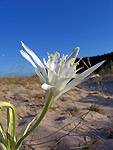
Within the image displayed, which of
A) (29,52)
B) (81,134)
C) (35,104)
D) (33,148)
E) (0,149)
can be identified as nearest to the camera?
(0,149)

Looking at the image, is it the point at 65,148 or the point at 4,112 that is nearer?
the point at 65,148

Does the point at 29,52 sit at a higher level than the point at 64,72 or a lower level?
higher

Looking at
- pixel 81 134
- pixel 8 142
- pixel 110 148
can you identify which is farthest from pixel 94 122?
pixel 8 142

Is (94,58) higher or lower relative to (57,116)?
higher

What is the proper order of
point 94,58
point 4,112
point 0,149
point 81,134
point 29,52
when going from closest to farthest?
1. point 0,149
2. point 29,52
3. point 81,134
4. point 4,112
5. point 94,58

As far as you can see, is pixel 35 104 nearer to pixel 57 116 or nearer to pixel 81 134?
pixel 57 116

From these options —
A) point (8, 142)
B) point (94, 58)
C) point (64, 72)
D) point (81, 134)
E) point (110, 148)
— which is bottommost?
point (110, 148)

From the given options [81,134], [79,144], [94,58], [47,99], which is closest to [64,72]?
[47,99]

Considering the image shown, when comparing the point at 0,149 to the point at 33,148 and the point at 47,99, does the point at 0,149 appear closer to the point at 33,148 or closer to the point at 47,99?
the point at 47,99

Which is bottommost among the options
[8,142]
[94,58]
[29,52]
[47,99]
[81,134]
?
[81,134]
